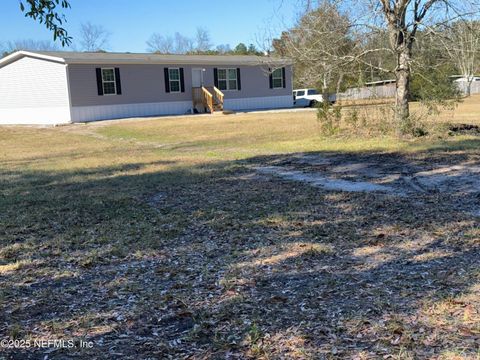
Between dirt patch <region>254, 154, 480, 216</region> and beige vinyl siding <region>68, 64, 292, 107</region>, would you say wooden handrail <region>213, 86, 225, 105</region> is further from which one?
dirt patch <region>254, 154, 480, 216</region>

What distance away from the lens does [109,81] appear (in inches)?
1001

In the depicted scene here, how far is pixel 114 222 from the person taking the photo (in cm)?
556

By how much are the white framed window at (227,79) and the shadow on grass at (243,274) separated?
23813 millimetres

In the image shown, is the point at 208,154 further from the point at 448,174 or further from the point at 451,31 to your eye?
the point at 451,31

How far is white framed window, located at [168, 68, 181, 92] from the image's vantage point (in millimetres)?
27703

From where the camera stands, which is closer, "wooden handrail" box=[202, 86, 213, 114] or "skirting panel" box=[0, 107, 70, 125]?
"skirting panel" box=[0, 107, 70, 125]

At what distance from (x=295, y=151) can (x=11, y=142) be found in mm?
11419

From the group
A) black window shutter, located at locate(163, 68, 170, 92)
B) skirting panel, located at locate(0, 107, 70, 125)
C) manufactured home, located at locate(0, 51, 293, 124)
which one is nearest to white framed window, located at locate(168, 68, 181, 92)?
manufactured home, located at locate(0, 51, 293, 124)

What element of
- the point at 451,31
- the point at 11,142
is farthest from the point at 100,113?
the point at 451,31

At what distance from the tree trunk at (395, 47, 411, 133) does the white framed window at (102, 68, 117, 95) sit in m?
17.0

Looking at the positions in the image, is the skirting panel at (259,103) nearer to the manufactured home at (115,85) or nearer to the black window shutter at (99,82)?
the manufactured home at (115,85)

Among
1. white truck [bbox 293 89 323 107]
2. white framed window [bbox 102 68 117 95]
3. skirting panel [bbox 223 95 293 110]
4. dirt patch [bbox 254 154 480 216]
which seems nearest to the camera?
dirt patch [bbox 254 154 480 216]

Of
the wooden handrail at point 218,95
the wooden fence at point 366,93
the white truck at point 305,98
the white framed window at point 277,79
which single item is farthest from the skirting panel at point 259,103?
the wooden fence at point 366,93

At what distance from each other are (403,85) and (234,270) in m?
9.41
